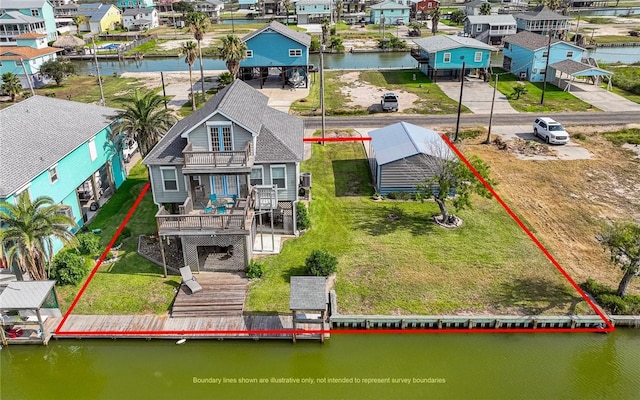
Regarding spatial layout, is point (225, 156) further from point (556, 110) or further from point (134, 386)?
point (556, 110)

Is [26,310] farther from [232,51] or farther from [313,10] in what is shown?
[313,10]

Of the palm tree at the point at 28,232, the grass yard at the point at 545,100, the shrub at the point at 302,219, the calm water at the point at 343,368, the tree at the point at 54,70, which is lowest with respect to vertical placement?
the calm water at the point at 343,368

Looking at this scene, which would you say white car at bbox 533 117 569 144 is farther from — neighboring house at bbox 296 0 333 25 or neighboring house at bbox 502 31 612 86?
neighboring house at bbox 296 0 333 25

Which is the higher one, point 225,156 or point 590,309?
point 225,156

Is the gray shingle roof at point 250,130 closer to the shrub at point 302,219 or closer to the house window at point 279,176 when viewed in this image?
the house window at point 279,176

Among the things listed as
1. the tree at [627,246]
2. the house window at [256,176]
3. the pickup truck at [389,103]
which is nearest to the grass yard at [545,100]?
the pickup truck at [389,103]

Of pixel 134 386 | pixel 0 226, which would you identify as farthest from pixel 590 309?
pixel 0 226
